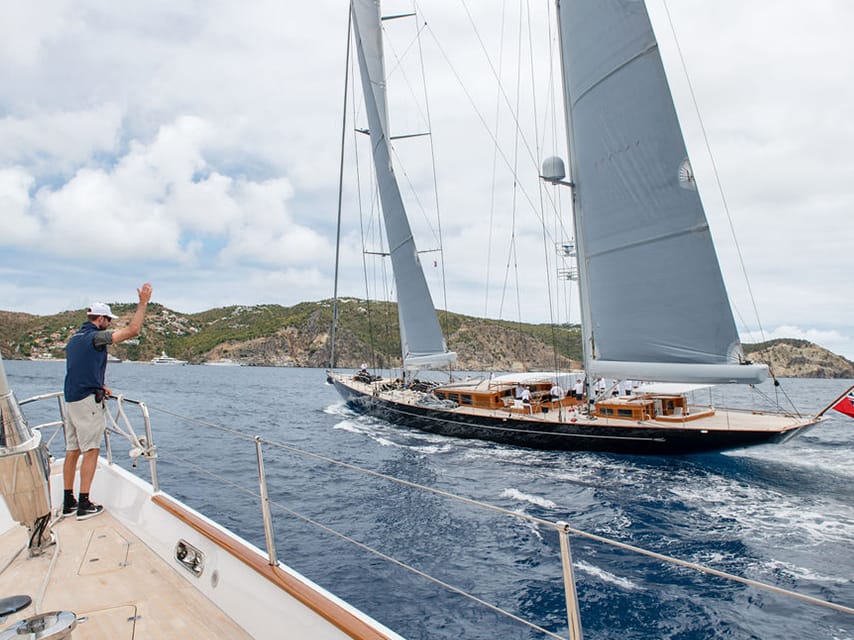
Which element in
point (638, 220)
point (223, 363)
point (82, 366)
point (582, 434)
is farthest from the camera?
point (223, 363)

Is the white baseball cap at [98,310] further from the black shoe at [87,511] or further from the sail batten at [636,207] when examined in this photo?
the sail batten at [636,207]

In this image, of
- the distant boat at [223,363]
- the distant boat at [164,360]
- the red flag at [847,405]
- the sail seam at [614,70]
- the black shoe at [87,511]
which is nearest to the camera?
the black shoe at [87,511]

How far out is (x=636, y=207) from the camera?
39.6 feet

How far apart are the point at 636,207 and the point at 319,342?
311ft

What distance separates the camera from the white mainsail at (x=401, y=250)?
1978cm

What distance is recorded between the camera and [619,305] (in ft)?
41.3

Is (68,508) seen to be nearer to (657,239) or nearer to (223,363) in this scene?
(657,239)

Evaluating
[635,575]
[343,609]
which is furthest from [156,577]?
[635,575]

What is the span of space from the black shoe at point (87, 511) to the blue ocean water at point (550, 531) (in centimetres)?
70

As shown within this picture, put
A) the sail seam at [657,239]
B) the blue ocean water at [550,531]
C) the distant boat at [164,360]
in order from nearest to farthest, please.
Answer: the blue ocean water at [550,531] < the sail seam at [657,239] < the distant boat at [164,360]

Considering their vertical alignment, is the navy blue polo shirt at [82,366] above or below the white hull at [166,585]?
above

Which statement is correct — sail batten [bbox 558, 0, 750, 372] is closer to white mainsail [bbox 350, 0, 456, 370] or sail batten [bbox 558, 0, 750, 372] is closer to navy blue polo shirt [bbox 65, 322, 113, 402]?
white mainsail [bbox 350, 0, 456, 370]

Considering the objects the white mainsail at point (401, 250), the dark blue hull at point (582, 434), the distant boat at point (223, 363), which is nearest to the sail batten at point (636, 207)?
the dark blue hull at point (582, 434)

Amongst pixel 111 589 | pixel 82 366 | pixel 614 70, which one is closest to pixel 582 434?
pixel 614 70
